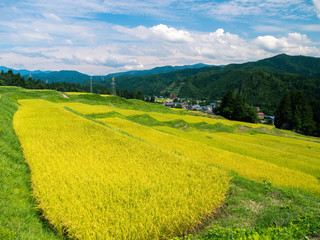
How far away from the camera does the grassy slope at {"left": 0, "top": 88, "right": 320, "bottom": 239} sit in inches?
178

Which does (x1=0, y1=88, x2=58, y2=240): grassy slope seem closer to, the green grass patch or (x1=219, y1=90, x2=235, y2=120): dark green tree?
the green grass patch

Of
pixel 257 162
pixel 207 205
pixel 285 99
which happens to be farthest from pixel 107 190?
pixel 285 99

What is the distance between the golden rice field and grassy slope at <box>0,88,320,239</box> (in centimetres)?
35

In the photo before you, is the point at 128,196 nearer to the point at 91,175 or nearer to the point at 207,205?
the point at 91,175

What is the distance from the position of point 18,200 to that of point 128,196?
3.43 m

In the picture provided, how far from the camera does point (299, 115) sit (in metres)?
55.2

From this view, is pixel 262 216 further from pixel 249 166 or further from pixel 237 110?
pixel 237 110

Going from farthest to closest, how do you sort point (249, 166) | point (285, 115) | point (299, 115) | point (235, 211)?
1. point (285, 115)
2. point (299, 115)
3. point (249, 166)
4. point (235, 211)

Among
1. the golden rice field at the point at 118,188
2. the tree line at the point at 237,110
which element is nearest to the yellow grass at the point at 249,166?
the golden rice field at the point at 118,188

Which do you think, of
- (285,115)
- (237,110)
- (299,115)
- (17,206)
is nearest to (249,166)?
(17,206)

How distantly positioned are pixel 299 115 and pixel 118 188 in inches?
2592

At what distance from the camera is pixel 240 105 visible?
6191 centimetres

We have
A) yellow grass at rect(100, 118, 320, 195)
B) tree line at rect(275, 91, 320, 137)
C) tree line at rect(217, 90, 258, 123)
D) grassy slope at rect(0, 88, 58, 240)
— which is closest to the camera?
grassy slope at rect(0, 88, 58, 240)

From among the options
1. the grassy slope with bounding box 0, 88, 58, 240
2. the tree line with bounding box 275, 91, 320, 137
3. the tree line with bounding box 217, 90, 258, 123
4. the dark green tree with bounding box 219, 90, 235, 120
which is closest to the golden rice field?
the grassy slope with bounding box 0, 88, 58, 240
